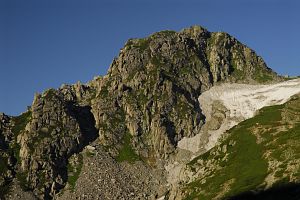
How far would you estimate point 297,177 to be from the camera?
564 ft

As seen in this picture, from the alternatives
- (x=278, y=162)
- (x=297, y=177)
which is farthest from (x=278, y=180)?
(x=278, y=162)

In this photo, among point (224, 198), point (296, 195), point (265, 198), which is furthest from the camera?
point (224, 198)

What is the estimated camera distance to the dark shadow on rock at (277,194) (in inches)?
6156

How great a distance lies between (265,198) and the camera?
16725 centimetres

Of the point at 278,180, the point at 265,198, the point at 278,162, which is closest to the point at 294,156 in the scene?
the point at 278,162

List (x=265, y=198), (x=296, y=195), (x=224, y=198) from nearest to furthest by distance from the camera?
1. (x=296, y=195)
2. (x=265, y=198)
3. (x=224, y=198)

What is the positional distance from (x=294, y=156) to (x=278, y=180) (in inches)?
855

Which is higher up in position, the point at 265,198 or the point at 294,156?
the point at 294,156

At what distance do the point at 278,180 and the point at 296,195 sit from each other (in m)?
24.5

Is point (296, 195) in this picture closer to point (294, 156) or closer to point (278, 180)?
point (278, 180)

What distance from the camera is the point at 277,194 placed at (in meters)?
164

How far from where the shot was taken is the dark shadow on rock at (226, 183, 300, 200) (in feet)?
513

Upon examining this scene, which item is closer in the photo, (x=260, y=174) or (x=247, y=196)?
(x=247, y=196)

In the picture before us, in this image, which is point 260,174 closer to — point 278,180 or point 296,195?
point 278,180
